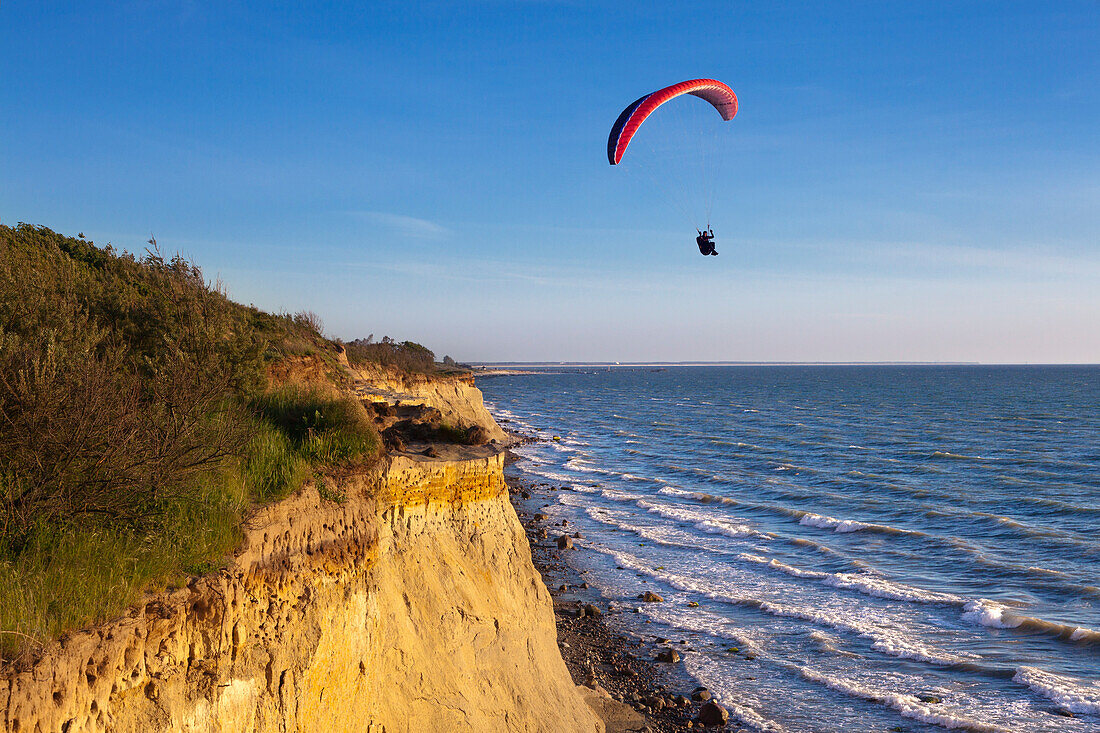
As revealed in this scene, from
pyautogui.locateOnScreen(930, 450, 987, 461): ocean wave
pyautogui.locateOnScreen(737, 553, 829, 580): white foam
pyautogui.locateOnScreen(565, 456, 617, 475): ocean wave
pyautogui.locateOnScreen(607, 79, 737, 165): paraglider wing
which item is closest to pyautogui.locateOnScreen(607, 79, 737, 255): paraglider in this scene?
pyautogui.locateOnScreen(607, 79, 737, 165): paraglider wing

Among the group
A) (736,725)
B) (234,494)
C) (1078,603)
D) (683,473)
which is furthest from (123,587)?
(683,473)

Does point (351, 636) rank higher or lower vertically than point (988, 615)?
higher

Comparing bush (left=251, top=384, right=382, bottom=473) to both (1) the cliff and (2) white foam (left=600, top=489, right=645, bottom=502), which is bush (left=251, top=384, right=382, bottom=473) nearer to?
(1) the cliff

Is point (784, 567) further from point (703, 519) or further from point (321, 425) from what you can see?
point (321, 425)

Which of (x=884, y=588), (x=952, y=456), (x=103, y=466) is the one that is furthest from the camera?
(x=952, y=456)

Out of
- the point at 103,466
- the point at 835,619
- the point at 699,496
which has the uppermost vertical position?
the point at 103,466

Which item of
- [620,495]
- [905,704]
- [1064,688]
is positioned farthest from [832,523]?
[905,704]

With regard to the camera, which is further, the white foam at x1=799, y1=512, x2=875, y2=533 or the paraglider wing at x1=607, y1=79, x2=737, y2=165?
the white foam at x1=799, y1=512, x2=875, y2=533

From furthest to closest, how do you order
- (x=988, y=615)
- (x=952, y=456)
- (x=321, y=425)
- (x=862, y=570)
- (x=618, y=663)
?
1. (x=952, y=456)
2. (x=862, y=570)
3. (x=988, y=615)
4. (x=618, y=663)
5. (x=321, y=425)

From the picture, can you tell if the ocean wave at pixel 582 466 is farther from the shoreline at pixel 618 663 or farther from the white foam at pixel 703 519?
the shoreline at pixel 618 663
